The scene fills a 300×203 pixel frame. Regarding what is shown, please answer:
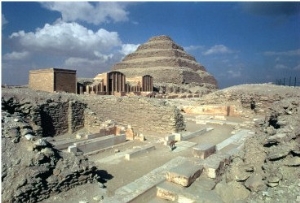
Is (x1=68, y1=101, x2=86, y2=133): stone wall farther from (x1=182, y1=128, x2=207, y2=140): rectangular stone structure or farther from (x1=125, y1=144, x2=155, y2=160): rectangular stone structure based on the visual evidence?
(x1=182, y1=128, x2=207, y2=140): rectangular stone structure

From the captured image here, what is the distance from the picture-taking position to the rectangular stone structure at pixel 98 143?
27.9 feet

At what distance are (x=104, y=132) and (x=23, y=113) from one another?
151 inches

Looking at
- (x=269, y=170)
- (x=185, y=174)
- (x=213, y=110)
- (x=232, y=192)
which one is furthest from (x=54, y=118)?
(x=213, y=110)

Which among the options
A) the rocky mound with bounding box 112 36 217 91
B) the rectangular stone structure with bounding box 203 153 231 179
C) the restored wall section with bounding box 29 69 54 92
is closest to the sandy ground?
the rectangular stone structure with bounding box 203 153 231 179

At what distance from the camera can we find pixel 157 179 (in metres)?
5.70

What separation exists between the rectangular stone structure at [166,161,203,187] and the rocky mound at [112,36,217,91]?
44406mm

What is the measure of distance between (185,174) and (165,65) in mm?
51119

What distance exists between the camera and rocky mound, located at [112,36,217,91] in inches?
2060

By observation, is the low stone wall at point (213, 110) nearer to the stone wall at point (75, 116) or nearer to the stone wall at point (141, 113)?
the stone wall at point (141, 113)

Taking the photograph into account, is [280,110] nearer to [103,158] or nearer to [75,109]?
[103,158]

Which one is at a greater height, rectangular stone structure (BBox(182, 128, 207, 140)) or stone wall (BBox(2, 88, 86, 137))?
stone wall (BBox(2, 88, 86, 137))

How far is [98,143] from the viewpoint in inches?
355

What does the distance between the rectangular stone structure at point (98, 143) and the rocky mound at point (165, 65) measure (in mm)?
40187

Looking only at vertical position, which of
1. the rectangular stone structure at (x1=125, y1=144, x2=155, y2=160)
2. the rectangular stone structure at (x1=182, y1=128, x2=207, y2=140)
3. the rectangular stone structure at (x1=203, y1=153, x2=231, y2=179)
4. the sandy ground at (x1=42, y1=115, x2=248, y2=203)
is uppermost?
the rectangular stone structure at (x1=203, y1=153, x2=231, y2=179)
